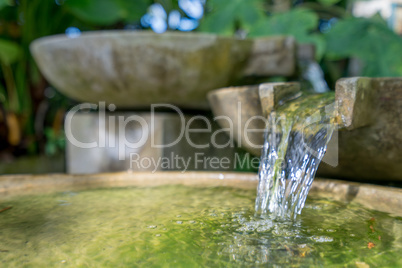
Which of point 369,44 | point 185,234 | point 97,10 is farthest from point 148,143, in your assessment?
point 369,44

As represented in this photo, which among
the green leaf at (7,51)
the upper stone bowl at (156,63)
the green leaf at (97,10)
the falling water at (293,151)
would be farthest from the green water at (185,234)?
the green leaf at (7,51)

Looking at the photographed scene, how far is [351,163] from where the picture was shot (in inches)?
47.0

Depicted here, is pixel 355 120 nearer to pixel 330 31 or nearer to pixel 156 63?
pixel 156 63

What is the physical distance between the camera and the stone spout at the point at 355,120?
0.96m

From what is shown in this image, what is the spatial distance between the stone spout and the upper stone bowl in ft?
0.98

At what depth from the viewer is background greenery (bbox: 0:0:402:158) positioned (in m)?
2.54

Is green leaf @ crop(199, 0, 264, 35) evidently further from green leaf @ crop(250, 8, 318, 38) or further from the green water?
the green water

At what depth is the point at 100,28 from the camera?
376 cm

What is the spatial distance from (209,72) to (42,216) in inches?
39.0

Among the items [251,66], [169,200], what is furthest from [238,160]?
[169,200]

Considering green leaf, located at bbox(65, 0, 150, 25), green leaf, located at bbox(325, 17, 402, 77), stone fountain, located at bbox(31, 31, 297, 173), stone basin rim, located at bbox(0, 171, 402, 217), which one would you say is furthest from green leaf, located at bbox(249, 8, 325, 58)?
stone basin rim, located at bbox(0, 171, 402, 217)

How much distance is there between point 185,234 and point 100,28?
11.3 ft

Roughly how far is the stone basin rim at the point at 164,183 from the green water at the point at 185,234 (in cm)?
6

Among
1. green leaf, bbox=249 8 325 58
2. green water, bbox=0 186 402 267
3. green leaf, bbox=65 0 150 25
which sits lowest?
green water, bbox=0 186 402 267
